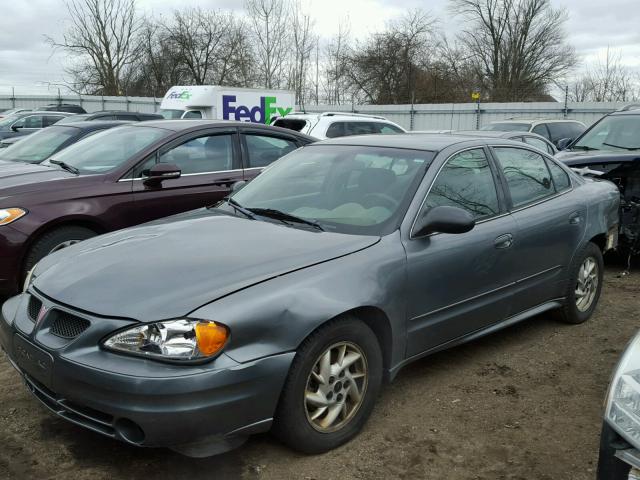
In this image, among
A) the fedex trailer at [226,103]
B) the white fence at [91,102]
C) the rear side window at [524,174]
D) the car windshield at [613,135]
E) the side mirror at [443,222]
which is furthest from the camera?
the white fence at [91,102]

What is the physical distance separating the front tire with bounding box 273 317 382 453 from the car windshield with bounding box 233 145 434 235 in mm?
679

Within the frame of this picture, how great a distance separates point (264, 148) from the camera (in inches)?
266

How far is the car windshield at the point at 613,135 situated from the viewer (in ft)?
25.7

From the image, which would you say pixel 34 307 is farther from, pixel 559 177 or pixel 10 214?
pixel 559 177

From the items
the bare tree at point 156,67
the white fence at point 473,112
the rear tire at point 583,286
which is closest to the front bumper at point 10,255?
the rear tire at point 583,286

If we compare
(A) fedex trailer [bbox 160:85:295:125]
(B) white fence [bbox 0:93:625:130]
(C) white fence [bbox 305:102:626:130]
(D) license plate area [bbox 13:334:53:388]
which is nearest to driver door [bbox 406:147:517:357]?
(D) license plate area [bbox 13:334:53:388]

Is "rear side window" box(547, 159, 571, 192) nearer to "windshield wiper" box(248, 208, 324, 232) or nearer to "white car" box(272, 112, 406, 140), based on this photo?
"windshield wiper" box(248, 208, 324, 232)

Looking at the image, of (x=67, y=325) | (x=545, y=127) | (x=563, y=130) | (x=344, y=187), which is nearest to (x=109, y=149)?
(x=344, y=187)

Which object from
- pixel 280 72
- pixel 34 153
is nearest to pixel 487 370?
pixel 34 153

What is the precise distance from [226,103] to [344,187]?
14309mm

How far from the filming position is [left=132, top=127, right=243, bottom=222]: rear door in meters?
5.80

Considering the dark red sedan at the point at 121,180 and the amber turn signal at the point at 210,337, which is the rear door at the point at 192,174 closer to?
the dark red sedan at the point at 121,180

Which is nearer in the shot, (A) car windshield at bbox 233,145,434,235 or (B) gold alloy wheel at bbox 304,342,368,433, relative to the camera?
(B) gold alloy wheel at bbox 304,342,368,433

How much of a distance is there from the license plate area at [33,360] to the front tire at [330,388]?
105 cm
